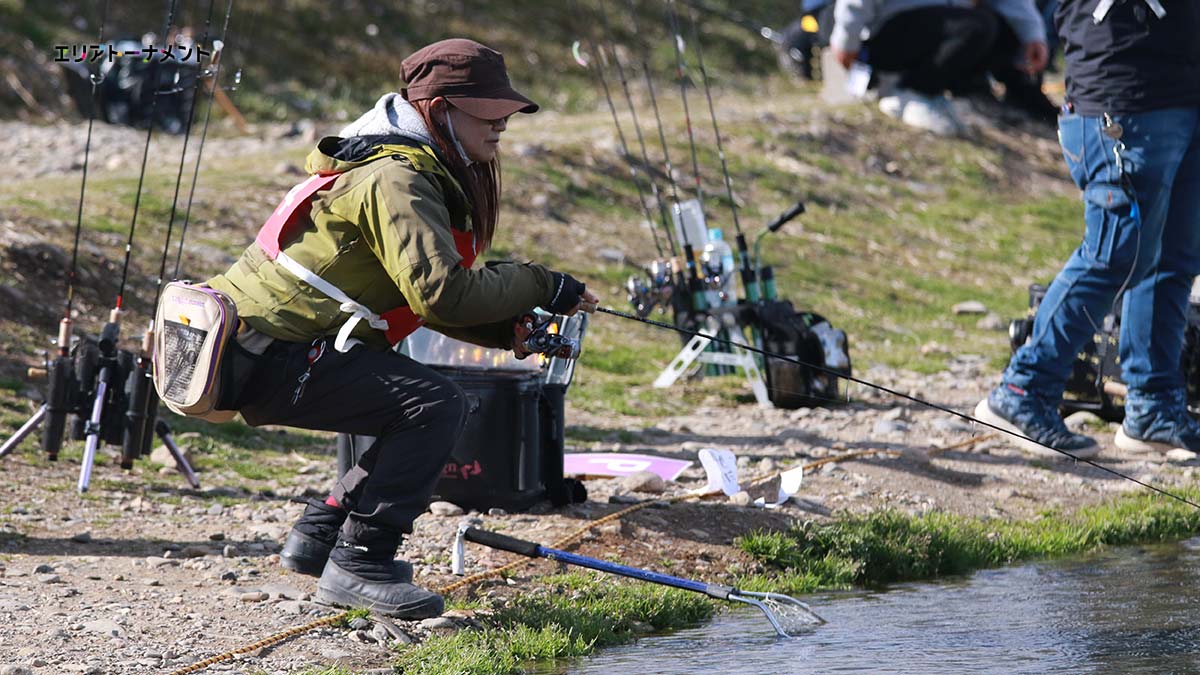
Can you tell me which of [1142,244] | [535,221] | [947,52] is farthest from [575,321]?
[947,52]

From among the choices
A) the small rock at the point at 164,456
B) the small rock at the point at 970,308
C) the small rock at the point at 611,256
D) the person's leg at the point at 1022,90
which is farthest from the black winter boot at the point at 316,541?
the person's leg at the point at 1022,90

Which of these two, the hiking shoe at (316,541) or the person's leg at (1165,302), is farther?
the person's leg at (1165,302)

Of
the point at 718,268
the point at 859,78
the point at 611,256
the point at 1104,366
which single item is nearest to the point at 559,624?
the point at 1104,366

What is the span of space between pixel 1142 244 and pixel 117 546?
3754 mm

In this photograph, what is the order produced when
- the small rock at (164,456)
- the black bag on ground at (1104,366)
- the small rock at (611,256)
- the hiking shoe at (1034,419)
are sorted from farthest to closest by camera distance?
the small rock at (611,256) → the black bag on ground at (1104,366) → the small rock at (164,456) → the hiking shoe at (1034,419)

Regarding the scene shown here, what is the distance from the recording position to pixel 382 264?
4.29 metres

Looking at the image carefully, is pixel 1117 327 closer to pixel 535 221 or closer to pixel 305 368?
pixel 305 368

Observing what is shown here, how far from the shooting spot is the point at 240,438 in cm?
719

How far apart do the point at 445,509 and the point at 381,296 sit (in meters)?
1.46

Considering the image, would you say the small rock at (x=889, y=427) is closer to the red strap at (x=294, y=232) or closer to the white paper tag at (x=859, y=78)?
the red strap at (x=294, y=232)

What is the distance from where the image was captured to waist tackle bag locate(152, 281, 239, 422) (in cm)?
427

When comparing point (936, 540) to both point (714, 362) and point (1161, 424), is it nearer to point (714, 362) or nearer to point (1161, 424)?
point (1161, 424)

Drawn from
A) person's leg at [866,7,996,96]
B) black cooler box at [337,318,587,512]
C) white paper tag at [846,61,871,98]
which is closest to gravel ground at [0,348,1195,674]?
black cooler box at [337,318,587,512]

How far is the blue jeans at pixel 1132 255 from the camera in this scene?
247 inches
